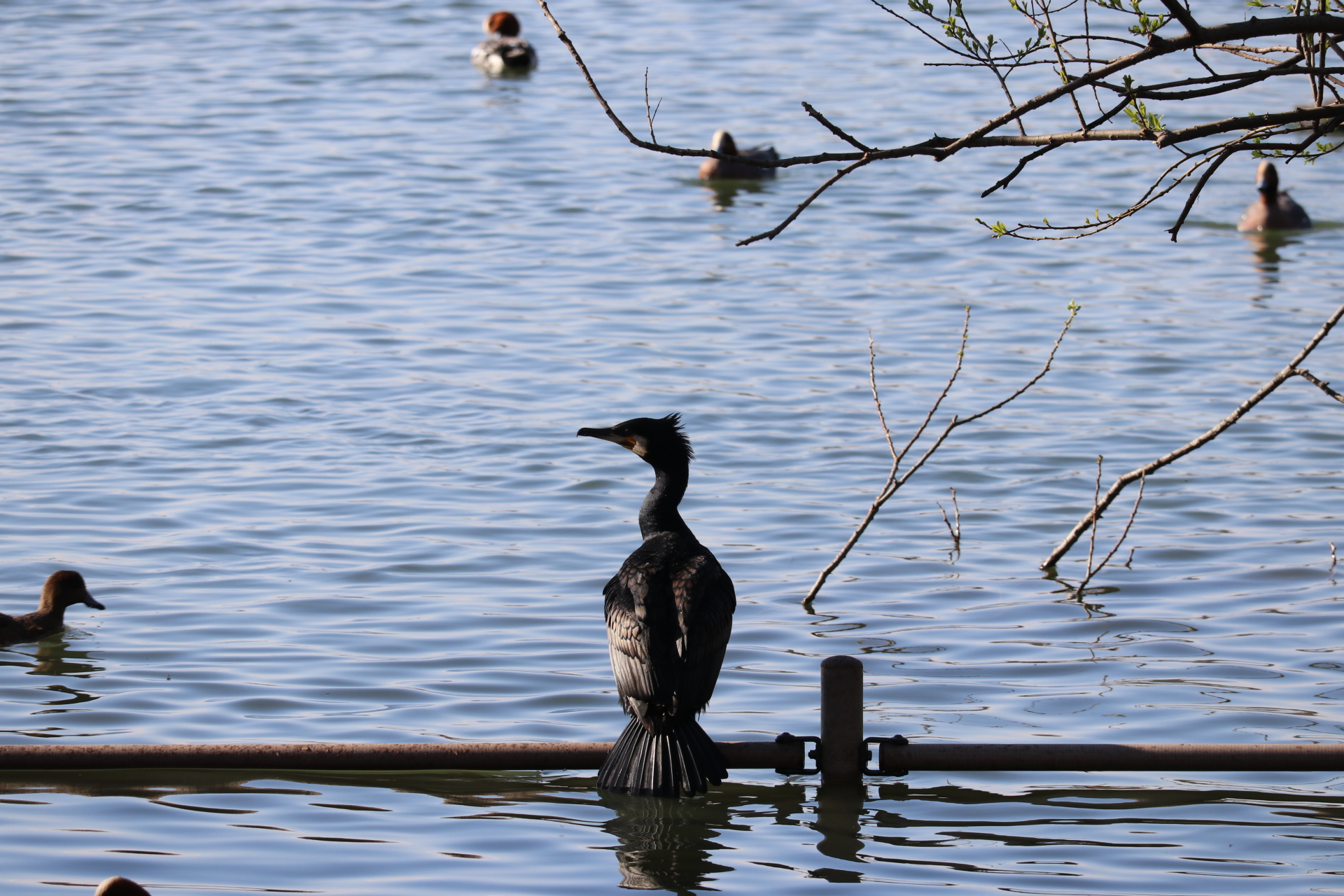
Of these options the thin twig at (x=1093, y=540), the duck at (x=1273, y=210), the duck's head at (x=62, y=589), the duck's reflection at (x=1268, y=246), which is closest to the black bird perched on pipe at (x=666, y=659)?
the thin twig at (x=1093, y=540)

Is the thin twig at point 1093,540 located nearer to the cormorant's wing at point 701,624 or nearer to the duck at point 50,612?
the cormorant's wing at point 701,624

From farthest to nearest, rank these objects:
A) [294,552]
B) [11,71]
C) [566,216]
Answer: [11,71] → [566,216] → [294,552]

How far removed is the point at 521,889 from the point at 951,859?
1274mm

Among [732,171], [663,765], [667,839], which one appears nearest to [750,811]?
[667,839]

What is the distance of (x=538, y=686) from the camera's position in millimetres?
6457

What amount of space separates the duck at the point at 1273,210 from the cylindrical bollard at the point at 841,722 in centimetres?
1155

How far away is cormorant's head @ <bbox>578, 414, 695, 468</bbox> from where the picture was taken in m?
5.80

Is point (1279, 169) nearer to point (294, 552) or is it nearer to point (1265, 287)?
point (1265, 287)

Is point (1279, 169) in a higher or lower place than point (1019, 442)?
higher

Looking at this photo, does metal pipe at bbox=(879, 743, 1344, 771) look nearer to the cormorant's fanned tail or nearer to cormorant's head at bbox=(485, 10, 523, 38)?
the cormorant's fanned tail

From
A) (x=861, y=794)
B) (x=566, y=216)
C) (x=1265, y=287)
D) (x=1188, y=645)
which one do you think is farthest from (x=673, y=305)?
(x=861, y=794)

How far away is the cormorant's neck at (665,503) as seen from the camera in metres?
5.75

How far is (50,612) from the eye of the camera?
682cm

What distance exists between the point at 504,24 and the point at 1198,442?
18.0 metres
